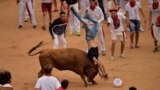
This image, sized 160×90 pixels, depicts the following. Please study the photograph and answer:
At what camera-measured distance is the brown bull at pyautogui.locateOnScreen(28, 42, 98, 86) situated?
45.3 feet

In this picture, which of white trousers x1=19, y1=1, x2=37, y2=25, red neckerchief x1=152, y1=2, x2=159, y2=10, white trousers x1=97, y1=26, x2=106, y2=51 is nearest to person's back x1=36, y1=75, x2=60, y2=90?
white trousers x1=97, y1=26, x2=106, y2=51

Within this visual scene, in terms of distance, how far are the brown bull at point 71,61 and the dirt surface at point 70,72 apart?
416 millimetres

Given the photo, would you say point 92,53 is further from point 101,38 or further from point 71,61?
point 101,38

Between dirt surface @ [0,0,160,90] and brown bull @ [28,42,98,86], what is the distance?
0.42 meters

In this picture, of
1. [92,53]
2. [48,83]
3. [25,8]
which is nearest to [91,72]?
[92,53]

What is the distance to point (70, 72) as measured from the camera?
1557 cm

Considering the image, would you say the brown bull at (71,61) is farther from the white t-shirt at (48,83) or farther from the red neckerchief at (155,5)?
the red neckerchief at (155,5)

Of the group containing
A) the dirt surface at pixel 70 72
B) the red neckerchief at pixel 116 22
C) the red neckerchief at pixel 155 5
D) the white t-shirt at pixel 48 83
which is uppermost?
the red neckerchief at pixel 155 5

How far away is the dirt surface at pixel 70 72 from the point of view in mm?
14312

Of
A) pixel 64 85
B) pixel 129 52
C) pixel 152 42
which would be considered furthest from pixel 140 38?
pixel 64 85

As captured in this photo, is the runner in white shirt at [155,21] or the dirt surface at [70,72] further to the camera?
the runner in white shirt at [155,21]

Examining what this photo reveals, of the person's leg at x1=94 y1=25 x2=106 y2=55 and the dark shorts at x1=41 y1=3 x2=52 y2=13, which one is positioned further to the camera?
the dark shorts at x1=41 y1=3 x2=52 y2=13

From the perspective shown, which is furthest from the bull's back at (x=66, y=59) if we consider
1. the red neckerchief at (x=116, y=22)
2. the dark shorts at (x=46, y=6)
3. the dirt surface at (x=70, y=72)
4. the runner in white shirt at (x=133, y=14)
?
the dark shorts at (x=46, y=6)

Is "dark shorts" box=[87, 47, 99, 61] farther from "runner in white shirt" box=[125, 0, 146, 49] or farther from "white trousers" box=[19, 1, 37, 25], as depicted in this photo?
"white trousers" box=[19, 1, 37, 25]
